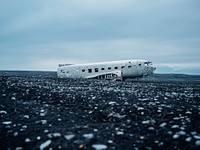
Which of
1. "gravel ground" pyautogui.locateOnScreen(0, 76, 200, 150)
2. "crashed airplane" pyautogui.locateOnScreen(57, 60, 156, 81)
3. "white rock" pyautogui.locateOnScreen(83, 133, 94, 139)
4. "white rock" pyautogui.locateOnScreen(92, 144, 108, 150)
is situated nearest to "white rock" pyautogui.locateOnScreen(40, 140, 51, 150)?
"gravel ground" pyautogui.locateOnScreen(0, 76, 200, 150)

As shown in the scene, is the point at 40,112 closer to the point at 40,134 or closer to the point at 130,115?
the point at 40,134

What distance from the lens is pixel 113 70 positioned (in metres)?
46.2

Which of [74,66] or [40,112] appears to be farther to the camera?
[74,66]

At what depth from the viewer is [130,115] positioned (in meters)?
9.84

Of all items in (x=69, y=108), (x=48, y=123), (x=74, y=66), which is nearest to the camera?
(x=48, y=123)

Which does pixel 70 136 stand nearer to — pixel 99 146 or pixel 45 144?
pixel 45 144

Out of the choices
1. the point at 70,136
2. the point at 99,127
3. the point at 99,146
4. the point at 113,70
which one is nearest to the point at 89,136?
the point at 70,136

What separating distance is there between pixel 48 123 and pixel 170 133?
4.23 meters

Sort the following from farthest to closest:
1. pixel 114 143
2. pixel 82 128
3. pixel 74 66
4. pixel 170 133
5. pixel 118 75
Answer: pixel 74 66
pixel 118 75
pixel 82 128
pixel 170 133
pixel 114 143

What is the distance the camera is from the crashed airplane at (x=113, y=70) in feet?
151

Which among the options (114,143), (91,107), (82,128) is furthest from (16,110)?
(114,143)

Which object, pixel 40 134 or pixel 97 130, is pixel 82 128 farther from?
pixel 40 134

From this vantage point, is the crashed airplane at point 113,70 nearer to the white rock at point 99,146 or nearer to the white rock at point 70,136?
the white rock at point 70,136

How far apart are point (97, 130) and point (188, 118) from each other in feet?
12.2
